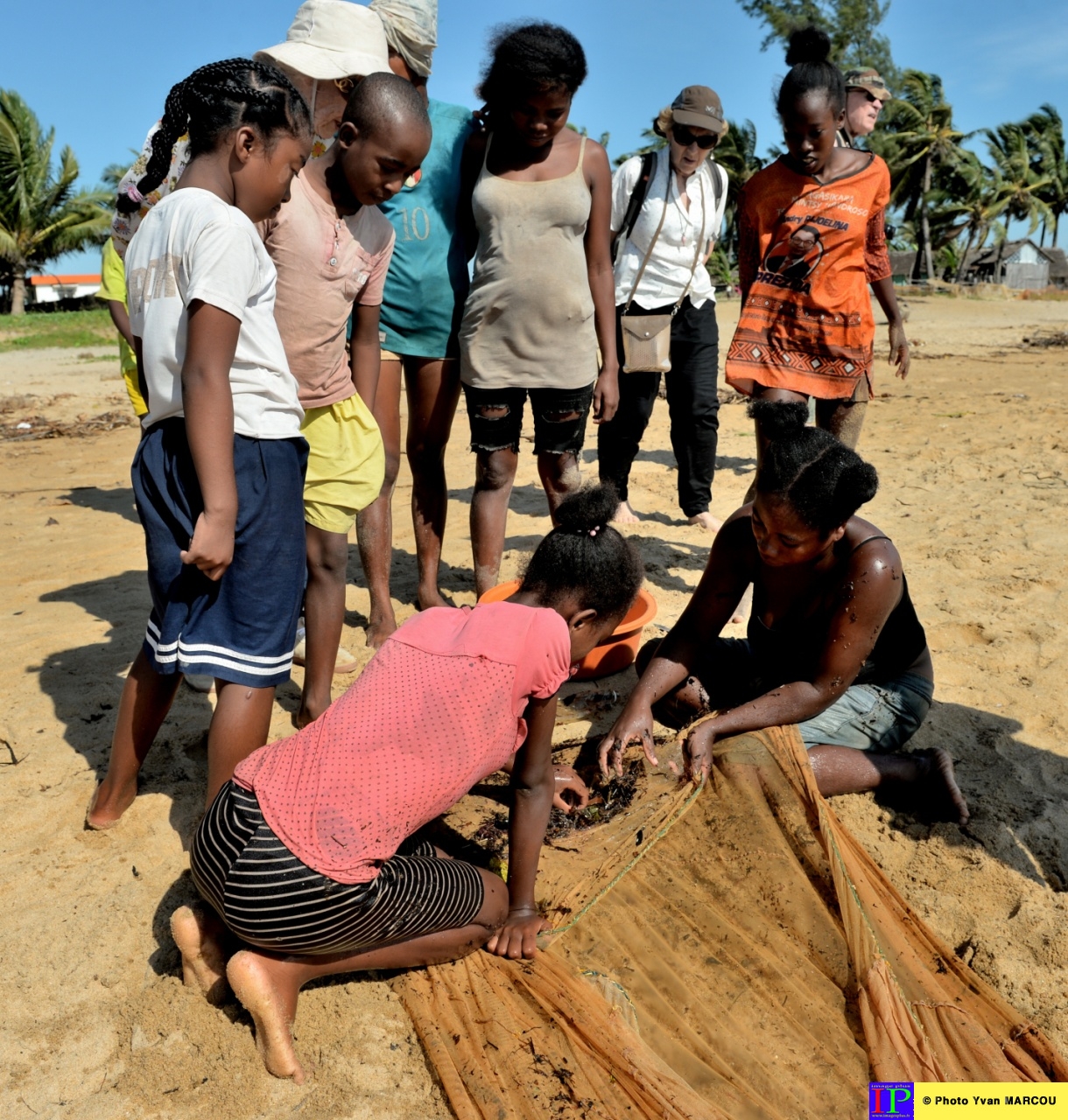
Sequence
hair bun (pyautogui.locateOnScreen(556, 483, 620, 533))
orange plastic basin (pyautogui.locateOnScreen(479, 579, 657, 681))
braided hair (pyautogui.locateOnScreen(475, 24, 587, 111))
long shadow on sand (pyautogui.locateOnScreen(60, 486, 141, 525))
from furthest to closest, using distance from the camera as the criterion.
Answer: long shadow on sand (pyautogui.locateOnScreen(60, 486, 141, 525)) < orange plastic basin (pyautogui.locateOnScreen(479, 579, 657, 681)) < braided hair (pyautogui.locateOnScreen(475, 24, 587, 111)) < hair bun (pyautogui.locateOnScreen(556, 483, 620, 533))

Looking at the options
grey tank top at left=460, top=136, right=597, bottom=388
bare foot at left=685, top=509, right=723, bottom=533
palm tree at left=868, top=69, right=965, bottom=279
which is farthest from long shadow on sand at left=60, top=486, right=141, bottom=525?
palm tree at left=868, top=69, right=965, bottom=279

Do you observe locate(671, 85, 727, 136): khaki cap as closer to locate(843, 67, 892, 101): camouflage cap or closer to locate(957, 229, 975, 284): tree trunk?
locate(843, 67, 892, 101): camouflage cap

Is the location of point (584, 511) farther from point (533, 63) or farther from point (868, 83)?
point (868, 83)

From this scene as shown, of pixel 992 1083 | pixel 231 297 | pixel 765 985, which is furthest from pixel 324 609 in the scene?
pixel 992 1083

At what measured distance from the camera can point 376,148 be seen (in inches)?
102

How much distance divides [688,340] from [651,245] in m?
0.53

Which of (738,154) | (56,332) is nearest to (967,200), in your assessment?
(738,154)

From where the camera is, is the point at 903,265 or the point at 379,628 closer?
Result: the point at 379,628

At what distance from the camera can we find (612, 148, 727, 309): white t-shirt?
15.7ft

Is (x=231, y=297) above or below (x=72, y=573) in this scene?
above

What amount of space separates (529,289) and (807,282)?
3.87ft

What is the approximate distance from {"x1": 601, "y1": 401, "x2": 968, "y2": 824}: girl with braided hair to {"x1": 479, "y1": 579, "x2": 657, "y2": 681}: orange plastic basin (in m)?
0.42

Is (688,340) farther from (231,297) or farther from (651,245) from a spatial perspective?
(231,297)

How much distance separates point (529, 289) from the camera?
346 centimetres
